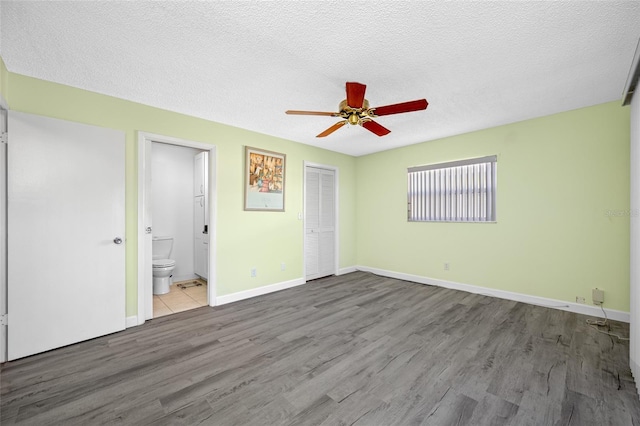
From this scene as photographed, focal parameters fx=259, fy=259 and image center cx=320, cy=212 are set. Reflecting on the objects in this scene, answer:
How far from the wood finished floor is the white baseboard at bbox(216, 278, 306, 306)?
389 millimetres

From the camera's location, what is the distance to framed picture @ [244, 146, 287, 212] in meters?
3.87

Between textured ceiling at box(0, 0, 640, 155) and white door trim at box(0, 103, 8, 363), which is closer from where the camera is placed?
textured ceiling at box(0, 0, 640, 155)

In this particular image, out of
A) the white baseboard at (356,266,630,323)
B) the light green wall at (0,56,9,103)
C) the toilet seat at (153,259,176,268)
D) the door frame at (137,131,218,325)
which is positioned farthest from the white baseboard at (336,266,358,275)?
the light green wall at (0,56,9,103)

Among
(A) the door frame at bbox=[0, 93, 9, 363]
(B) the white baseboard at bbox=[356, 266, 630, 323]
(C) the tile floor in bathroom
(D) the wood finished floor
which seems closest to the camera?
(D) the wood finished floor

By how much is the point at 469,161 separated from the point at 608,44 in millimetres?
2169

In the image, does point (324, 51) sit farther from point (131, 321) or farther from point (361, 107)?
point (131, 321)

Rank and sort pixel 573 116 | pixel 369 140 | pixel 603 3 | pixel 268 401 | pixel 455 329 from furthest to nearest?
pixel 369 140 < pixel 573 116 < pixel 455 329 < pixel 268 401 < pixel 603 3

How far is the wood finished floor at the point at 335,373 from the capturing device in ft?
5.25

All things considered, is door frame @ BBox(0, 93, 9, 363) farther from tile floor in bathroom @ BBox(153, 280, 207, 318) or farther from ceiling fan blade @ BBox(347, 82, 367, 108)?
ceiling fan blade @ BBox(347, 82, 367, 108)

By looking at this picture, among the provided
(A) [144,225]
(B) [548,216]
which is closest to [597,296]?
(B) [548,216]

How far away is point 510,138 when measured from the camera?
3676 millimetres

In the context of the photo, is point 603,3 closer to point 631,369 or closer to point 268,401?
point 631,369

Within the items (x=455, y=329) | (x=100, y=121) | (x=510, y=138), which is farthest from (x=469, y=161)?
(x=100, y=121)

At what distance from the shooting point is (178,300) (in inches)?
147
